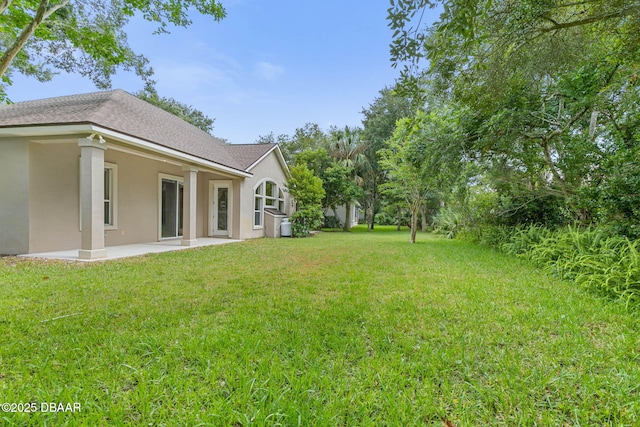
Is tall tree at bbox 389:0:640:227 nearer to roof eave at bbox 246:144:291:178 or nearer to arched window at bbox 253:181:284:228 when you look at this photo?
roof eave at bbox 246:144:291:178

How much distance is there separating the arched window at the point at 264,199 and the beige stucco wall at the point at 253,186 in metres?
0.28

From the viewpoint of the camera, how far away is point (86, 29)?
9562 millimetres

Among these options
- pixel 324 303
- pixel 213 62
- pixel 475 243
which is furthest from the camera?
pixel 213 62

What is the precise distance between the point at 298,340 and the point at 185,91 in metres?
25.3

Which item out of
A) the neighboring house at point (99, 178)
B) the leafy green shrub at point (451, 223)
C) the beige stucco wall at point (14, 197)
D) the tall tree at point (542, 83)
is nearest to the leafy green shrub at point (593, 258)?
the tall tree at point (542, 83)

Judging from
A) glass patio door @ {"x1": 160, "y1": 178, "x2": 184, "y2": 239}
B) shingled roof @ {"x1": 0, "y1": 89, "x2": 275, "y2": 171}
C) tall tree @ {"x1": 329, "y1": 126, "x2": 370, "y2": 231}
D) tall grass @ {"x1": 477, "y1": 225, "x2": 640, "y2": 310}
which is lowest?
tall grass @ {"x1": 477, "y1": 225, "x2": 640, "y2": 310}

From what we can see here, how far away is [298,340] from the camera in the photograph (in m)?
2.83

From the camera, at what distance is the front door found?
1319 centimetres

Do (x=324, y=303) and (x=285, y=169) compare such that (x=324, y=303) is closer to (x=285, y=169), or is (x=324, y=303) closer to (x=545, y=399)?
(x=545, y=399)

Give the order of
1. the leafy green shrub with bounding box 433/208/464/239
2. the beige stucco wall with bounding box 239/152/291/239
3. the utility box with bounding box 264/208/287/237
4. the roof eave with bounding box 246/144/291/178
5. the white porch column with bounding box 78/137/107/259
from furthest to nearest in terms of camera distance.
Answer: the leafy green shrub with bounding box 433/208/464/239 → the utility box with bounding box 264/208/287/237 → the roof eave with bounding box 246/144/291/178 → the beige stucco wall with bounding box 239/152/291/239 → the white porch column with bounding box 78/137/107/259

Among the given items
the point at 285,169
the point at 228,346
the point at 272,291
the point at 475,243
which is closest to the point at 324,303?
the point at 272,291

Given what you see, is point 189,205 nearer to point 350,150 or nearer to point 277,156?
point 277,156

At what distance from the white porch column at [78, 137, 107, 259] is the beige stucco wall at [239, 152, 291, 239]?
617 centimetres

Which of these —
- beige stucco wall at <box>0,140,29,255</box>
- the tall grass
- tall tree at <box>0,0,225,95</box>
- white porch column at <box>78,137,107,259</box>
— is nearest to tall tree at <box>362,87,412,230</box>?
tall tree at <box>0,0,225,95</box>
